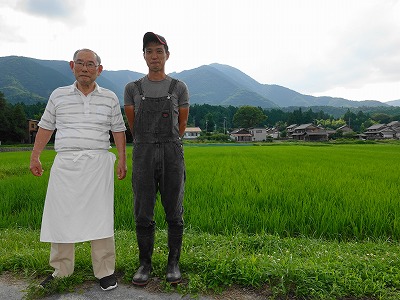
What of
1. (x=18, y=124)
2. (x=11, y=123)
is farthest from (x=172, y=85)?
(x=18, y=124)

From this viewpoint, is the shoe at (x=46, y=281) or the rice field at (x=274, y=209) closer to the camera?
the shoe at (x=46, y=281)

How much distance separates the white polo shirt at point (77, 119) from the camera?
2.27 metres

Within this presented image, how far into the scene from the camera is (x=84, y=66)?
226cm

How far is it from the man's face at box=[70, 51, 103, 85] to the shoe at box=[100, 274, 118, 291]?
1.51 meters

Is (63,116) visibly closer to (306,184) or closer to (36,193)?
(36,193)

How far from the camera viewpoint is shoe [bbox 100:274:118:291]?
2.18m

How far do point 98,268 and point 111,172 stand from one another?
2.46 ft

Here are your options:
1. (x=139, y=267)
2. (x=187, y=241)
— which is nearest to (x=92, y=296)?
(x=139, y=267)

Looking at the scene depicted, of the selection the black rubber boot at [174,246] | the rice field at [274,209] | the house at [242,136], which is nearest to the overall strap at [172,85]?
the black rubber boot at [174,246]

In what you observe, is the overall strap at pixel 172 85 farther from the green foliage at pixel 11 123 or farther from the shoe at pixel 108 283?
the green foliage at pixel 11 123

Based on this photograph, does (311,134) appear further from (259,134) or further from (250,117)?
(250,117)

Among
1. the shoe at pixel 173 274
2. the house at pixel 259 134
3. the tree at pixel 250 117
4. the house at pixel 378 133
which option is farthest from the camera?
the tree at pixel 250 117

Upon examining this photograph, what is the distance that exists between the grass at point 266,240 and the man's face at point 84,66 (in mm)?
1547

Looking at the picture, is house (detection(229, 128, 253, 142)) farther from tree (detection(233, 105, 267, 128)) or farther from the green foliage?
the green foliage
